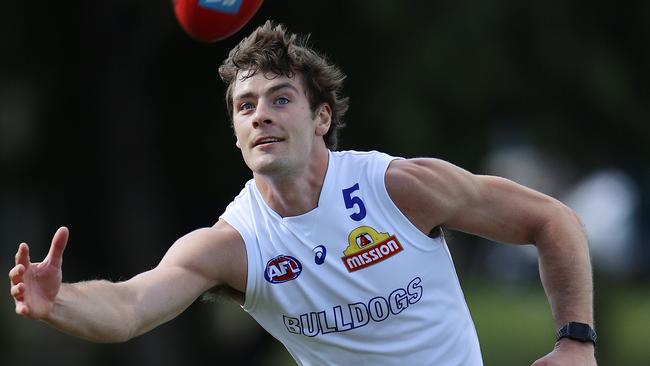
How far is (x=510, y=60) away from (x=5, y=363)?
8.58m

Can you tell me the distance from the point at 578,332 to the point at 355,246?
1.03 m

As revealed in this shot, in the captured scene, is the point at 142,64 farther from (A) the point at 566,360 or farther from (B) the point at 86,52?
(A) the point at 566,360

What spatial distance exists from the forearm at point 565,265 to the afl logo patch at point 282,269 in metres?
1.10

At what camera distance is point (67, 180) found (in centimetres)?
1498

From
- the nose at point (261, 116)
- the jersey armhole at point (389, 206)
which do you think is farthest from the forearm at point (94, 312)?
the jersey armhole at point (389, 206)

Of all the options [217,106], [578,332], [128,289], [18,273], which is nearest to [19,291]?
[18,273]

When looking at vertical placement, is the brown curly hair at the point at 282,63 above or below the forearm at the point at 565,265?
above

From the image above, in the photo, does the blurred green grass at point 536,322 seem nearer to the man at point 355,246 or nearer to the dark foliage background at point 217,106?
the dark foliage background at point 217,106

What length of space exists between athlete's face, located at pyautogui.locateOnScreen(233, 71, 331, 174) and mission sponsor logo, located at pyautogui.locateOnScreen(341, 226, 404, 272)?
16.0 inches

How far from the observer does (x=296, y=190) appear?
5785mm

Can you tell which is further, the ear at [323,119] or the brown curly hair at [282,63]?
the ear at [323,119]

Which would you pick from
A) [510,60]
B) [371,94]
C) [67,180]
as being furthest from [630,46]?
[67,180]

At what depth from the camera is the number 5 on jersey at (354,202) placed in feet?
18.7

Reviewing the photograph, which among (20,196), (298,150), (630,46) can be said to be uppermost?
(630,46)
